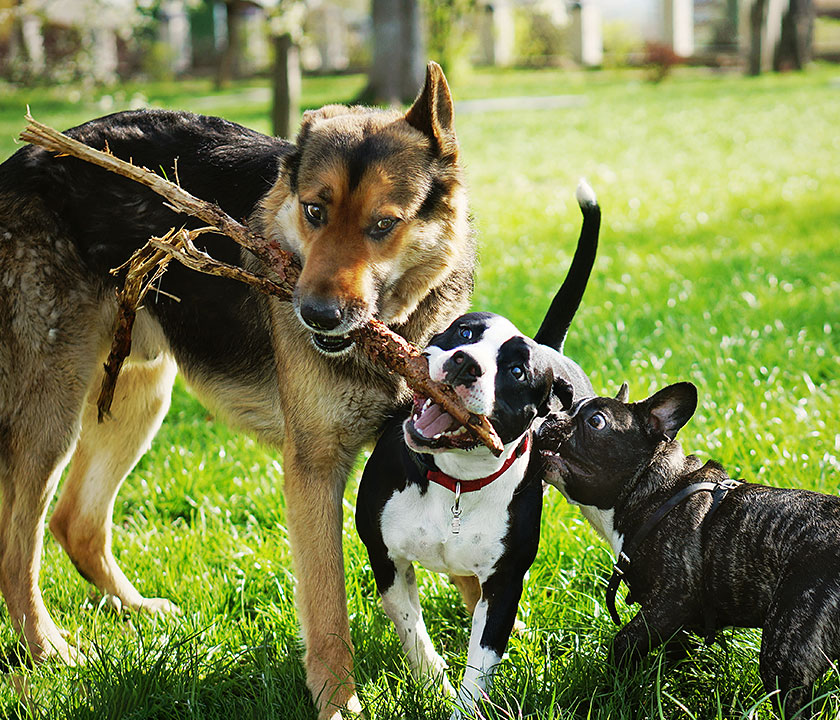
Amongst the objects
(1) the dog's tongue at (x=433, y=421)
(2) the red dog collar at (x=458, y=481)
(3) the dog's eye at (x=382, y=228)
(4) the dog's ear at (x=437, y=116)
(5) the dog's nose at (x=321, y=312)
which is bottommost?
(2) the red dog collar at (x=458, y=481)

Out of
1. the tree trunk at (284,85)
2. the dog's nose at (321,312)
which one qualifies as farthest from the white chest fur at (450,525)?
the tree trunk at (284,85)

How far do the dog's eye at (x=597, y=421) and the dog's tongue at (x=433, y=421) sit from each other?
57cm

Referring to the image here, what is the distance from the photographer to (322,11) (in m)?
38.6

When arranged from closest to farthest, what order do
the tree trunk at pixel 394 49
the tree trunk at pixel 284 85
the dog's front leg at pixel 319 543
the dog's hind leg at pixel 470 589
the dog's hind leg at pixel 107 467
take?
the dog's front leg at pixel 319 543
the dog's hind leg at pixel 470 589
the dog's hind leg at pixel 107 467
the tree trunk at pixel 284 85
the tree trunk at pixel 394 49

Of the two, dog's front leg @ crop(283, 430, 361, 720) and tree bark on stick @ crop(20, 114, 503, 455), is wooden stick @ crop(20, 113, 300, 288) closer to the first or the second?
tree bark on stick @ crop(20, 114, 503, 455)

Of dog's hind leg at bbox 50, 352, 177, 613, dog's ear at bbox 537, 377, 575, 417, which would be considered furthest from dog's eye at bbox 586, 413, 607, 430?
dog's hind leg at bbox 50, 352, 177, 613

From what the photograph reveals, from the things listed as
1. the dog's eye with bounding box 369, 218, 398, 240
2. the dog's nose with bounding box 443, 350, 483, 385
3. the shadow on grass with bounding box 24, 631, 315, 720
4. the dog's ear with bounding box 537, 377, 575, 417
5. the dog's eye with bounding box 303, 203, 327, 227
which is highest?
the dog's eye with bounding box 303, 203, 327, 227

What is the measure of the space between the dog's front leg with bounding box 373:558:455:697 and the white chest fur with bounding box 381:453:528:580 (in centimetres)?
11

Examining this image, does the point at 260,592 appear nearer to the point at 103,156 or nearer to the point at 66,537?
the point at 66,537

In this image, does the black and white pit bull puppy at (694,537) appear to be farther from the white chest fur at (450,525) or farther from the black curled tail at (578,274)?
the black curled tail at (578,274)

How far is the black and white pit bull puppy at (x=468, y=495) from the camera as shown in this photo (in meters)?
2.86

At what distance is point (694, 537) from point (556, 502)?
3.81 ft

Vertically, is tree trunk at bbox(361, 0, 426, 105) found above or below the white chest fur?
above

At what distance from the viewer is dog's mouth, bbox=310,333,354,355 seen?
301 cm
